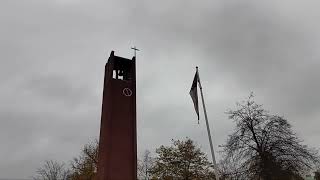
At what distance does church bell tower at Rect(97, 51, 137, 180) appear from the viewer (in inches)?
899

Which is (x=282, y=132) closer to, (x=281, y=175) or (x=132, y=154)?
(x=281, y=175)

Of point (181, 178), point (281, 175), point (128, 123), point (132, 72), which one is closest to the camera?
point (281, 175)

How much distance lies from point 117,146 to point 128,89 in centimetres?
512

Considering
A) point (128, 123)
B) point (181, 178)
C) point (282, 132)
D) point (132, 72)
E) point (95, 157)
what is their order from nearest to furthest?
1. point (282, 132)
2. point (128, 123)
3. point (132, 72)
4. point (181, 178)
5. point (95, 157)

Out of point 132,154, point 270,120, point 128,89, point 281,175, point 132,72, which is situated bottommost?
point 281,175

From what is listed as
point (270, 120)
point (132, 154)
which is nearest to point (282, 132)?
point (270, 120)

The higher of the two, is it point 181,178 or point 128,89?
point 128,89

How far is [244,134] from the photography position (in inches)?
956

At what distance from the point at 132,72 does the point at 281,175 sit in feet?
46.7

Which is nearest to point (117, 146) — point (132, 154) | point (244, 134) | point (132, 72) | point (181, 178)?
point (132, 154)

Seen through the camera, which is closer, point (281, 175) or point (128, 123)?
point (281, 175)

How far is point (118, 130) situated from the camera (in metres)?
24.3

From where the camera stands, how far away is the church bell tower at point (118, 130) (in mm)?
22844

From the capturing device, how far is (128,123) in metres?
25.0
